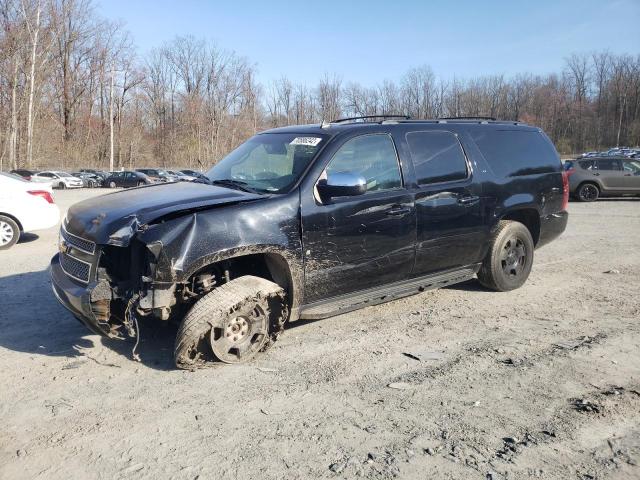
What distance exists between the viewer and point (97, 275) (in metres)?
3.78

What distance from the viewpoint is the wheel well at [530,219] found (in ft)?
20.1

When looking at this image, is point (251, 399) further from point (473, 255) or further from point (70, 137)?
point (70, 137)

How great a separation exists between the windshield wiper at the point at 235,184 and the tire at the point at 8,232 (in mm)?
5930

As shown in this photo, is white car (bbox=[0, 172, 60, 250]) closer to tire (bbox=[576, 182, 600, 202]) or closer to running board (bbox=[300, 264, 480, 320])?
running board (bbox=[300, 264, 480, 320])

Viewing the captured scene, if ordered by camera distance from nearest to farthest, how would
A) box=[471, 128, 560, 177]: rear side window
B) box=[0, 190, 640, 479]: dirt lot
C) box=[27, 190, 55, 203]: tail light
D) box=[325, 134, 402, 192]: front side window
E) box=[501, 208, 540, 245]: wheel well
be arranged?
box=[0, 190, 640, 479]: dirt lot < box=[325, 134, 402, 192]: front side window < box=[471, 128, 560, 177]: rear side window < box=[501, 208, 540, 245]: wheel well < box=[27, 190, 55, 203]: tail light

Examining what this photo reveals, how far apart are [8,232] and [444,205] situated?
763 centimetres

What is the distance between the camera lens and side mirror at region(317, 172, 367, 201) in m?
4.21

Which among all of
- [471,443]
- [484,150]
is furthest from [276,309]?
[484,150]

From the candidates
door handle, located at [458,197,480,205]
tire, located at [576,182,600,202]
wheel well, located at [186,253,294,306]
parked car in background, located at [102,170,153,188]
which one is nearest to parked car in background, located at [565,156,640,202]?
tire, located at [576,182,600,202]

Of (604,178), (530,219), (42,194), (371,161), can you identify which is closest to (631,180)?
(604,178)

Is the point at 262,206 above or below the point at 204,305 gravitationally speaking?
above

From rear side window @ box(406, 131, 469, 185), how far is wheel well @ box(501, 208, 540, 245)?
1.16 meters

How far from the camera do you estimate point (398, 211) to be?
15.5 feet

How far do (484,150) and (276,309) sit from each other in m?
3.02
